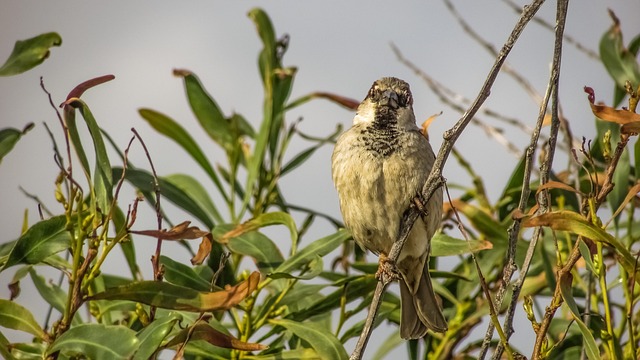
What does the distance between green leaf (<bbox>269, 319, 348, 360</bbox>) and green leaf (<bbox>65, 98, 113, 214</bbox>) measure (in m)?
0.69

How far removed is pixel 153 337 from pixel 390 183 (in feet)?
4.23

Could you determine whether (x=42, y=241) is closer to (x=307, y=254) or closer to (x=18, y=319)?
(x=18, y=319)

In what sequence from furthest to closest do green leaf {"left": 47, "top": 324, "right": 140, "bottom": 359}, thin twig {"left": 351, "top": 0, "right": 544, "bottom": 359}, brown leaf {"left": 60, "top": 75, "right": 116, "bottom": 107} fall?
1. brown leaf {"left": 60, "top": 75, "right": 116, "bottom": 107}
2. green leaf {"left": 47, "top": 324, "right": 140, "bottom": 359}
3. thin twig {"left": 351, "top": 0, "right": 544, "bottom": 359}

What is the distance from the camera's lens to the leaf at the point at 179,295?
235 cm

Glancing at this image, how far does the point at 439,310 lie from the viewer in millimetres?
3326

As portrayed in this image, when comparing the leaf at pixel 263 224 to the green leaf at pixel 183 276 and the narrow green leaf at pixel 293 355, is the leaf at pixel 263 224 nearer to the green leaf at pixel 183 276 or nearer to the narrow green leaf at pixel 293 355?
the green leaf at pixel 183 276

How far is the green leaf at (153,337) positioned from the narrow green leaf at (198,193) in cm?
108

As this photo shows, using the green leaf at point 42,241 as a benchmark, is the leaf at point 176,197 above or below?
above

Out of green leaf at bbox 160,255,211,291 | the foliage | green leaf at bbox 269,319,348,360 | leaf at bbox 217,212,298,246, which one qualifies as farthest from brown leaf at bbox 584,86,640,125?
green leaf at bbox 160,255,211,291

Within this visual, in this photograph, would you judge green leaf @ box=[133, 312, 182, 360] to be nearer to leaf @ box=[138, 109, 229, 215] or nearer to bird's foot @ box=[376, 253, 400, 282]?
bird's foot @ box=[376, 253, 400, 282]

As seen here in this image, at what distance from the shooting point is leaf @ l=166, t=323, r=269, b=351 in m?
2.44

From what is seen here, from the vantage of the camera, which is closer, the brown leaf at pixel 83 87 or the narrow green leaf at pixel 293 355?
the brown leaf at pixel 83 87

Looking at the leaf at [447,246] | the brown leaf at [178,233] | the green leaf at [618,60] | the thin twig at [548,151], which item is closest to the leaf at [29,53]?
the brown leaf at [178,233]

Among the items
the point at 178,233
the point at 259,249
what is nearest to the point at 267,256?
the point at 259,249
